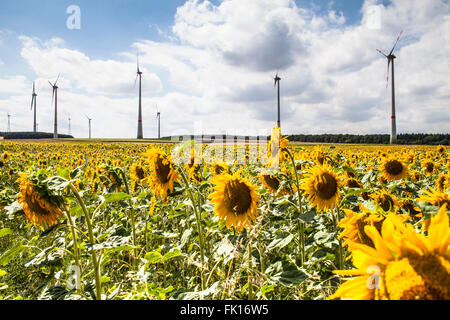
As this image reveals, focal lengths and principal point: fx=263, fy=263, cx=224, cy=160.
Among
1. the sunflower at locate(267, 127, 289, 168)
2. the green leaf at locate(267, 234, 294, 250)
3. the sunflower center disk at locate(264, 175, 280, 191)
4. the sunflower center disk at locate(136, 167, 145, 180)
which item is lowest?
the green leaf at locate(267, 234, 294, 250)

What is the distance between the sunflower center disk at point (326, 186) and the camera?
2697mm

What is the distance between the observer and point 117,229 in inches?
101

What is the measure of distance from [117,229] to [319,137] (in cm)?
8217

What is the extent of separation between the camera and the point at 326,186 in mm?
2701

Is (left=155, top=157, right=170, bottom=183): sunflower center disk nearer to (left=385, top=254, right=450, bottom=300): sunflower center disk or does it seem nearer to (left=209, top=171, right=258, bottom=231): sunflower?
(left=209, top=171, right=258, bottom=231): sunflower

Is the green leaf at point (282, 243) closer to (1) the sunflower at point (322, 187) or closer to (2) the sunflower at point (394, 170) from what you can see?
(1) the sunflower at point (322, 187)

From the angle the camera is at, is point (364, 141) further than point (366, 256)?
Yes

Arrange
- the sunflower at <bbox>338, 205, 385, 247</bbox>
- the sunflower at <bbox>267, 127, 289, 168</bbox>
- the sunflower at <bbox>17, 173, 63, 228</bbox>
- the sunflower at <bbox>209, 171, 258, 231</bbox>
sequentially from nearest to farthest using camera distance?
the sunflower at <bbox>338, 205, 385, 247</bbox> < the sunflower at <bbox>17, 173, 63, 228</bbox> < the sunflower at <bbox>209, 171, 258, 231</bbox> < the sunflower at <bbox>267, 127, 289, 168</bbox>

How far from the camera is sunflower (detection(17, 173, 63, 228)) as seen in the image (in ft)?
5.66

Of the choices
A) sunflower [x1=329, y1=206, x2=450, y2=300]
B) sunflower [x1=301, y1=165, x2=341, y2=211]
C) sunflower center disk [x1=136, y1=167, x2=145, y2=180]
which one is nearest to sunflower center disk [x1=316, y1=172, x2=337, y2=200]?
sunflower [x1=301, y1=165, x2=341, y2=211]

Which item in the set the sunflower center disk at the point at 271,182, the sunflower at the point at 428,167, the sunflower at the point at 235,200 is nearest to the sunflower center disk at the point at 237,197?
the sunflower at the point at 235,200

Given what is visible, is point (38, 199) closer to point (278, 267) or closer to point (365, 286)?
point (278, 267)

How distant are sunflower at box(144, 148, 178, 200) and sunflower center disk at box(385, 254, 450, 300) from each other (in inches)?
85.3
